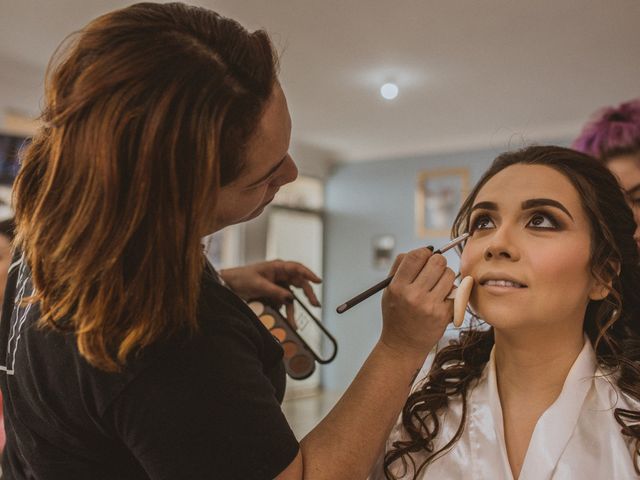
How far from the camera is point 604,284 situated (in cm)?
109

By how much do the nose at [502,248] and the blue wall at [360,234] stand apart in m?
4.90

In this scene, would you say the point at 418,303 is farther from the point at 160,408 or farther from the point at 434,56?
the point at 434,56

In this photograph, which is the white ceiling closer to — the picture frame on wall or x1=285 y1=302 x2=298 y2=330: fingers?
the picture frame on wall

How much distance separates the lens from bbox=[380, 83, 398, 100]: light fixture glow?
4.14m

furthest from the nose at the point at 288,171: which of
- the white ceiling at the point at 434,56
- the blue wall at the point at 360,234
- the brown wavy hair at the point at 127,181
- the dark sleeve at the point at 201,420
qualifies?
the blue wall at the point at 360,234

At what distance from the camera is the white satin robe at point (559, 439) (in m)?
0.97

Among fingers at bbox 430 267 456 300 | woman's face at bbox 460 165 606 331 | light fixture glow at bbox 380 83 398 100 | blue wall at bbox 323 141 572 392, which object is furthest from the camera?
blue wall at bbox 323 141 572 392

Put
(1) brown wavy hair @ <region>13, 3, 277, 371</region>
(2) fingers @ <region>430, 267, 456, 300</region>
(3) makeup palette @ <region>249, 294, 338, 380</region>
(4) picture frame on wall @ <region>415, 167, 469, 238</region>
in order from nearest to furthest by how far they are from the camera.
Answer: (1) brown wavy hair @ <region>13, 3, 277, 371</region>, (2) fingers @ <region>430, 267, 456, 300</region>, (3) makeup palette @ <region>249, 294, 338, 380</region>, (4) picture frame on wall @ <region>415, 167, 469, 238</region>

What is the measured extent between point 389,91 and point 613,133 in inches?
111

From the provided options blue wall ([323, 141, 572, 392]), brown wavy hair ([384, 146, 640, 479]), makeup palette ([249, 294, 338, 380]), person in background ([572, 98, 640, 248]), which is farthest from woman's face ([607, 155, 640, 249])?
blue wall ([323, 141, 572, 392])

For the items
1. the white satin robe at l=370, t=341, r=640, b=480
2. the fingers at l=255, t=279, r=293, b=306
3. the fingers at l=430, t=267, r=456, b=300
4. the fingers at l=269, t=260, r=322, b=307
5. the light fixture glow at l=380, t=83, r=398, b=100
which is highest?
the light fixture glow at l=380, t=83, r=398, b=100

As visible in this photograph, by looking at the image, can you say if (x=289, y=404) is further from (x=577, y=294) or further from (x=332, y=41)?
(x=577, y=294)

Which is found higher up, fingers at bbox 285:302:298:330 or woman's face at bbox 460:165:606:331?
woman's face at bbox 460:165:606:331

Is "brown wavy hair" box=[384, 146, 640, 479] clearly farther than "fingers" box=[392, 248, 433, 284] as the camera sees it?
Yes
